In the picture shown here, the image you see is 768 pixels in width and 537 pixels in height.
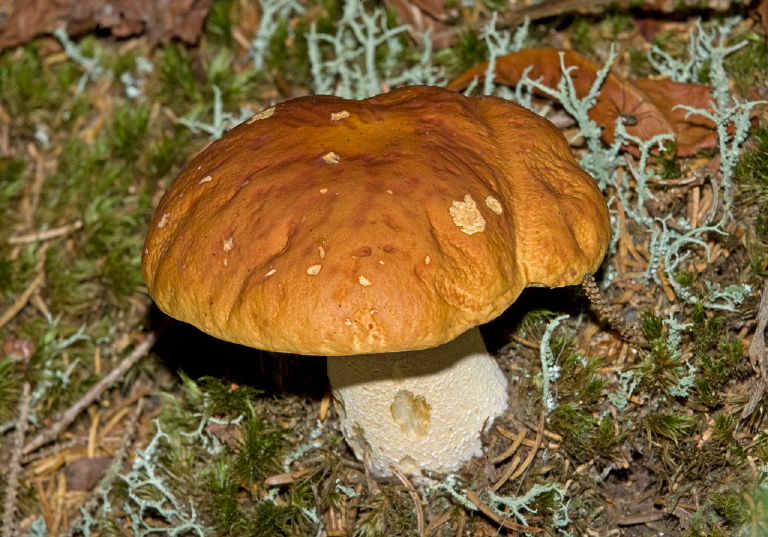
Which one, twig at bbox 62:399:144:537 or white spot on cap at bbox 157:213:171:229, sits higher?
white spot on cap at bbox 157:213:171:229

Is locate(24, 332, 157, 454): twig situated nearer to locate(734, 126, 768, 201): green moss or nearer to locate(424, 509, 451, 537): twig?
locate(424, 509, 451, 537): twig

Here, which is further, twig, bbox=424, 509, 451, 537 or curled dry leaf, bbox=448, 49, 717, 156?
curled dry leaf, bbox=448, 49, 717, 156

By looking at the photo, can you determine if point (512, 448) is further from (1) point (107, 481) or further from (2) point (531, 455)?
(1) point (107, 481)

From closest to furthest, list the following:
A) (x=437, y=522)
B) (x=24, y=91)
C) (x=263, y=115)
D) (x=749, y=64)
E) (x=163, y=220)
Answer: (x=163, y=220), (x=263, y=115), (x=437, y=522), (x=749, y=64), (x=24, y=91)

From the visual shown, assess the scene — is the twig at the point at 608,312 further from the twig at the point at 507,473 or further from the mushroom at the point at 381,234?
the twig at the point at 507,473

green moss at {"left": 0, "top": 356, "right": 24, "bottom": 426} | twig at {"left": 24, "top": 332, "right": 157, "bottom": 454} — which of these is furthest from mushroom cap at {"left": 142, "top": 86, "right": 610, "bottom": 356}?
green moss at {"left": 0, "top": 356, "right": 24, "bottom": 426}

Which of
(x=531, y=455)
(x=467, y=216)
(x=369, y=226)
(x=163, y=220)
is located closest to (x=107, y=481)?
(x=163, y=220)
